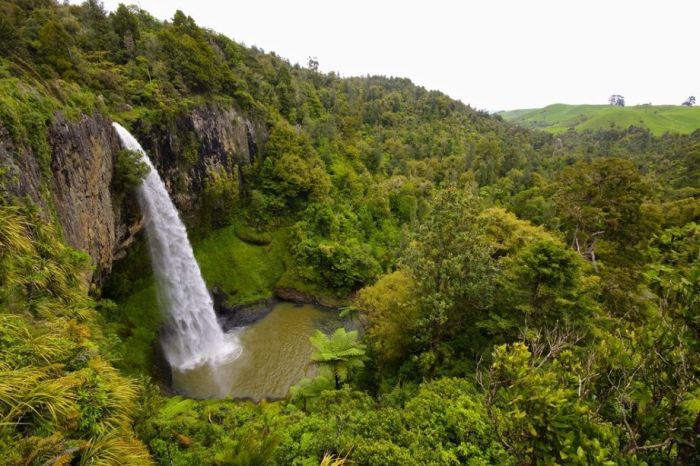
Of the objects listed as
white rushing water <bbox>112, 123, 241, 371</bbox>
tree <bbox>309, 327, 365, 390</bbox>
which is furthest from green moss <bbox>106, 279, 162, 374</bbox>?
tree <bbox>309, 327, 365, 390</bbox>

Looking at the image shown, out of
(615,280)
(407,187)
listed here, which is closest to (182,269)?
(615,280)

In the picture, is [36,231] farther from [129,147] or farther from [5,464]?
[129,147]

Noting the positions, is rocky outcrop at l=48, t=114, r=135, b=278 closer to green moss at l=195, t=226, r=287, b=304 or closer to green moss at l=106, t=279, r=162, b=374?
green moss at l=106, t=279, r=162, b=374

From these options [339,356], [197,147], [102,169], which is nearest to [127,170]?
[102,169]

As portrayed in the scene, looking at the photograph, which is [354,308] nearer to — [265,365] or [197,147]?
[265,365]

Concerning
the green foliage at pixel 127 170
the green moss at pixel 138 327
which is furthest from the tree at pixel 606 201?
the green moss at pixel 138 327

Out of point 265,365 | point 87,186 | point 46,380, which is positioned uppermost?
Answer: point 87,186
